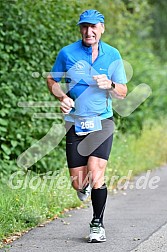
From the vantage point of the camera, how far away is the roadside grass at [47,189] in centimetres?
821

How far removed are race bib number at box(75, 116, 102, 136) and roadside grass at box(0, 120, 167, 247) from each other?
1.25 metres

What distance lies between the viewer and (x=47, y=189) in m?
9.55

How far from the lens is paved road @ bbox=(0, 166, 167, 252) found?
23.7ft

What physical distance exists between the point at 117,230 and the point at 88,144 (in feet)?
3.67

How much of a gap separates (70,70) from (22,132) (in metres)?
3.95

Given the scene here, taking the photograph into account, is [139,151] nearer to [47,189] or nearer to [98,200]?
[47,189]

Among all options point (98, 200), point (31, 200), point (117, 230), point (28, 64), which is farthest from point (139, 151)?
point (98, 200)

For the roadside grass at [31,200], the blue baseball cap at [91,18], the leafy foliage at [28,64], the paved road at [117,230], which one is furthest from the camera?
the leafy foliage at [28,64]

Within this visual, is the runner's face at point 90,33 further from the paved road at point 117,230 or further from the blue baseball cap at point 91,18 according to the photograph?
the paved road at point 117,230

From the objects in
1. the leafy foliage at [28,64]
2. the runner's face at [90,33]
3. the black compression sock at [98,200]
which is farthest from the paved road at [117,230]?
the runner's face at [90,33]

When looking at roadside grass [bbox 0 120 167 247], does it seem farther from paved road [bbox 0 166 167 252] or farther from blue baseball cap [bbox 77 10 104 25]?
blue baseball cap [bbox 77 10 104 25]

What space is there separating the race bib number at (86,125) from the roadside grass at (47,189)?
4.08ft

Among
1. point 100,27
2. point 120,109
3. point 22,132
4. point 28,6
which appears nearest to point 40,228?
point 100,27

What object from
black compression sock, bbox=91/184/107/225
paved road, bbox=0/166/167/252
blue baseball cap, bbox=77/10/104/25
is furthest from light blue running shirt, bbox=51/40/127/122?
paved road, bbox=0/166/167/252
